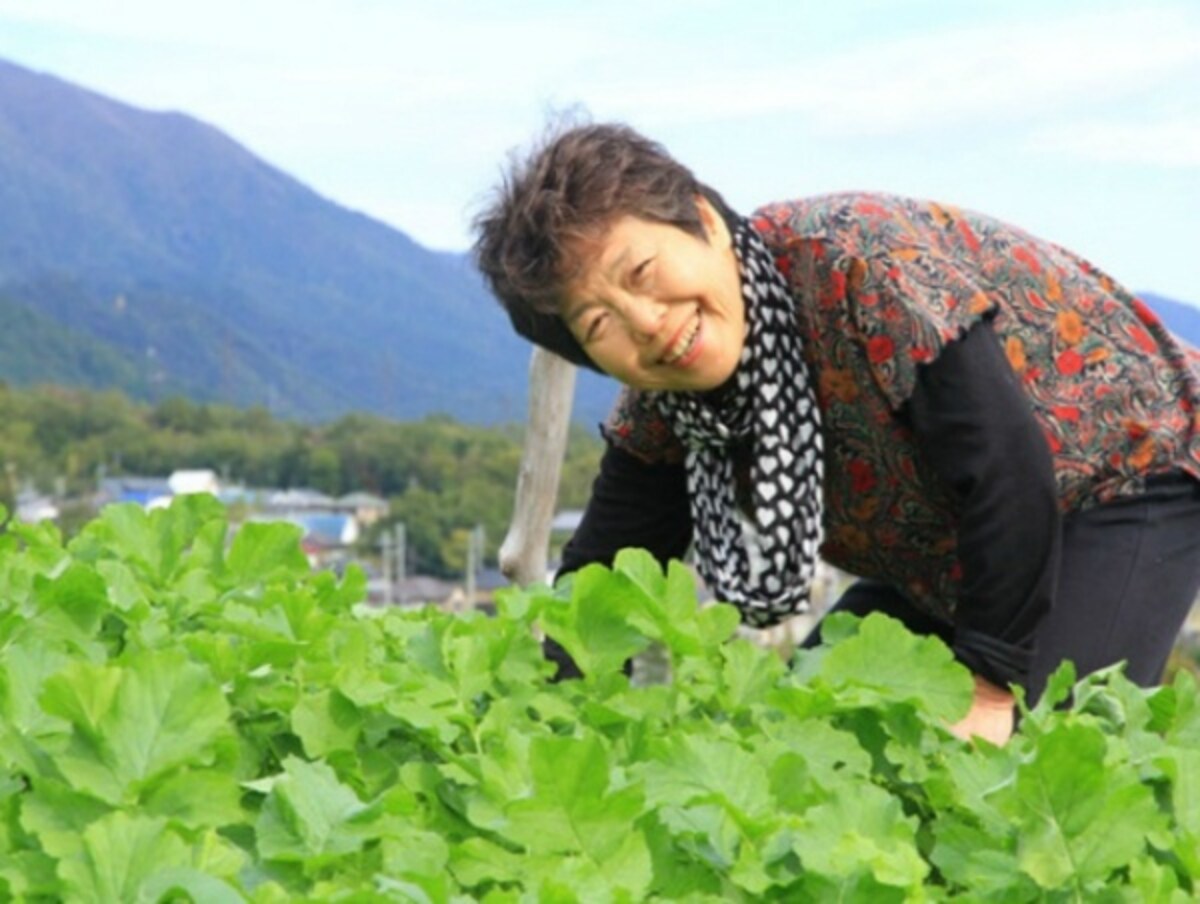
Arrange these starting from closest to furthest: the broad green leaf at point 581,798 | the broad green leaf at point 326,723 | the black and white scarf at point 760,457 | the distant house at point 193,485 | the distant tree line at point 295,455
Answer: the broad green leaf at point 581,798 < the broad green leaf at point 326,723 < the distant house at point 193,485 < the black and white scarf at point 760,457 < the distant tree line at point 295,455

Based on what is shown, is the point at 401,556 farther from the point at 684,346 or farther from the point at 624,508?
the point at 684,346

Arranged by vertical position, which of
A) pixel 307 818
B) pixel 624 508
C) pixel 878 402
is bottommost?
pixel 624 508

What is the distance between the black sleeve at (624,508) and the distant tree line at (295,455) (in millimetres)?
70453

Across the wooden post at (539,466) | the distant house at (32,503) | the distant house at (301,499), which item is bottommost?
the distant house at (301,499)

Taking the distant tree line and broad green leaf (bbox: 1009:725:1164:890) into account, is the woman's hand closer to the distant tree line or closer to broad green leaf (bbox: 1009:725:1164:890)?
broad green leaf (bbox: 1009:725:1164:890)

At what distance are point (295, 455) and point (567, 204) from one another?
322 ft

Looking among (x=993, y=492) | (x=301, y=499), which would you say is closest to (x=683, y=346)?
(x=993, y=492)

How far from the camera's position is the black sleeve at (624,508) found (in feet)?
11.4

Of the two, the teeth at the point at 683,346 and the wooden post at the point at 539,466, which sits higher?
the teeth at the point at 683,346

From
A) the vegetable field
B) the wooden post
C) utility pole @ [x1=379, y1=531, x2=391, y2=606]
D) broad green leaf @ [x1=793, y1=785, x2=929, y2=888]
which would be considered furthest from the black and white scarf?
utility pole @ [x1=379, y1=531, x2=391, y2=606]

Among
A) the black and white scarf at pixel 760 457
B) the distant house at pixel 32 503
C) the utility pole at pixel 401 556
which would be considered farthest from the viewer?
the utility pole at pixel 401 556

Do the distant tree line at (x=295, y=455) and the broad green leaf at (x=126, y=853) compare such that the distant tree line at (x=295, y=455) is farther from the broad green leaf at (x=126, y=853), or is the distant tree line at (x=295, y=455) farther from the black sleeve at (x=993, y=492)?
the broad green leaf at (x=126, y=853)

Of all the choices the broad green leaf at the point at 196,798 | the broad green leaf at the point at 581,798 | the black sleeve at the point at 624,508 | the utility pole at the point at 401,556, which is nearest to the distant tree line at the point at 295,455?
the utility pole at the point at 401,556

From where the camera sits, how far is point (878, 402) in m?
3.08
